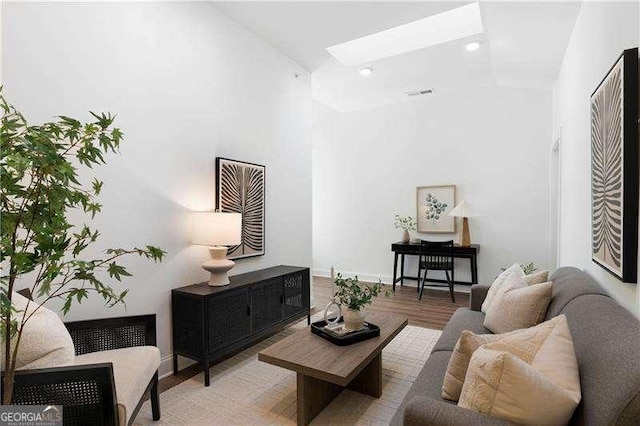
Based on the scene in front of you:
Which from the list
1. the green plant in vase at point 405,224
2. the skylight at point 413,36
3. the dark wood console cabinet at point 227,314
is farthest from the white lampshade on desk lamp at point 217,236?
the green plant in vase at point 405,224

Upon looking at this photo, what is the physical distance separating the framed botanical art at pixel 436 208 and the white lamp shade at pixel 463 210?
29 cm

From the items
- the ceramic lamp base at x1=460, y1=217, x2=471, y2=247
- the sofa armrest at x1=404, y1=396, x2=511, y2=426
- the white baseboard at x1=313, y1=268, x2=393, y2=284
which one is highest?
→ the ceramic lamp base at x1=460, y1=217, x2=471, y2=247

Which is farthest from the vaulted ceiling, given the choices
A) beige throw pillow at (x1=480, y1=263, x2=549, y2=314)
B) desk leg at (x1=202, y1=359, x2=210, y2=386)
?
desk leg at (x1=202, y1=359, x2=210, y2=386)

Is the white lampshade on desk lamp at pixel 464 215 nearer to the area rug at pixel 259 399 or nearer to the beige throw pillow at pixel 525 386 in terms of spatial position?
the area rug at pixel 259 399

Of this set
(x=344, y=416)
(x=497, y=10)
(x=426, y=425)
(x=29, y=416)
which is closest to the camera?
(x=426, y=425)

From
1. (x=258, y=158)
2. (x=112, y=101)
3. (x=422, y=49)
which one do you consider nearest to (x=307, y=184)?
(x=258, y=158)

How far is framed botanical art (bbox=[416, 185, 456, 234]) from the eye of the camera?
17.3 ft

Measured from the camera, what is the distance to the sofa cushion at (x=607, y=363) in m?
0.90

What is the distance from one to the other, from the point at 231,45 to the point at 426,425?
3411mm

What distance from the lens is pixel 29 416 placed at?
132 centimetres

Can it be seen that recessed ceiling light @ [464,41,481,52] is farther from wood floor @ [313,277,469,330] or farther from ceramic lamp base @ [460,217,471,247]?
wood floor @ [313,277,469,330]

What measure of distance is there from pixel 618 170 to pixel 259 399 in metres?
2.37

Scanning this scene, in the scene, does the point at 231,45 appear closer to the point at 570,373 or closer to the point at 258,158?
the point at 258,158

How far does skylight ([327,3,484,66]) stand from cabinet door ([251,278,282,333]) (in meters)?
2.70
